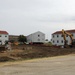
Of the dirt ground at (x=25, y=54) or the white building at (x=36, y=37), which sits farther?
the white building at (x=36, y=37)

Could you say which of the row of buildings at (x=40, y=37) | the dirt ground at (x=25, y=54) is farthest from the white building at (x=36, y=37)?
the dirt ground at (x=25, y=54)

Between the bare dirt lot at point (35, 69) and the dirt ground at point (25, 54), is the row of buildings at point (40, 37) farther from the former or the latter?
the bare dirt lot at point (35, 69)

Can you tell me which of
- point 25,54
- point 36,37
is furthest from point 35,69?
point 36,37

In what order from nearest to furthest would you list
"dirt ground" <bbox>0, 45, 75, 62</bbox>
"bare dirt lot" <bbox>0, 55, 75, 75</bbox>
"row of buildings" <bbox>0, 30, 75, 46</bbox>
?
1. "bare dirt lot" <bbox>0, 55, 75, 75</bbox>
2. "dirt ground" <bbox>0, 45, 75, 62</bbox>
3. "row of buildings" <bbox>0, 30, 75, 46</bbox>

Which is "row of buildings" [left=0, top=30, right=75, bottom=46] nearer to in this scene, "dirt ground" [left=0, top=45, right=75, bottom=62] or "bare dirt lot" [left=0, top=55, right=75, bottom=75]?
"dirt ground" [left=0, top=45, right=75, bottom=62]

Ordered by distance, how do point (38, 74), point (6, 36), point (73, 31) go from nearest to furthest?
point (38, 74), point (73, 31), point (6, 36)

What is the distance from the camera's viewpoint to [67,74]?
14.8m

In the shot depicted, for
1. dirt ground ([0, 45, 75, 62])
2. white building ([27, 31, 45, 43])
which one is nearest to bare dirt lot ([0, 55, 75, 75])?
dirt ground ([0, 45, 75, 62])

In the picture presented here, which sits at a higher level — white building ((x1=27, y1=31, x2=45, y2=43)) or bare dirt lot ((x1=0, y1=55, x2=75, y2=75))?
white building ((x1=27, y1=31, x2=45, y2=43))

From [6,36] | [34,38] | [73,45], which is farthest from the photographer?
[34,38]

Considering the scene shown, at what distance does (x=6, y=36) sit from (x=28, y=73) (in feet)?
273

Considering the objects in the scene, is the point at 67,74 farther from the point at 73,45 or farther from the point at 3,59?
the point at 73,45

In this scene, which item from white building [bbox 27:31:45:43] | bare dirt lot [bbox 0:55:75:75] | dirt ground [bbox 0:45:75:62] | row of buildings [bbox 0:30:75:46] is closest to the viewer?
bare dirt lot [bbox 0:55:75:75]

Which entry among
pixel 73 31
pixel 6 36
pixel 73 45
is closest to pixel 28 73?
pixel 73 45
